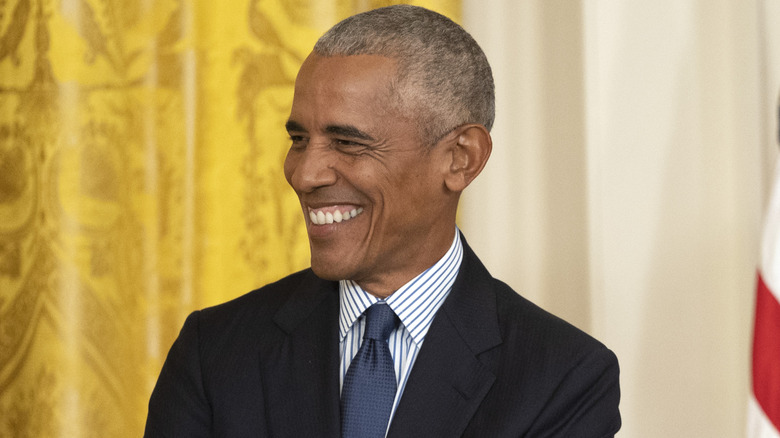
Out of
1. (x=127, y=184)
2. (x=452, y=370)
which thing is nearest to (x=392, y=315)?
(x=452, y=370)

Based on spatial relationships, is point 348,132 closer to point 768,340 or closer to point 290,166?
point 290,166

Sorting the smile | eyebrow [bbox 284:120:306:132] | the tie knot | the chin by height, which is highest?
eyebrow [bbox 284:120:306:132]

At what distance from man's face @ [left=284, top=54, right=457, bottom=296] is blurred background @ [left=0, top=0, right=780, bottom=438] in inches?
33.3

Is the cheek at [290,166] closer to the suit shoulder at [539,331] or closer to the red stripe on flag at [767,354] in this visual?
the suit shoulder at [539,331]

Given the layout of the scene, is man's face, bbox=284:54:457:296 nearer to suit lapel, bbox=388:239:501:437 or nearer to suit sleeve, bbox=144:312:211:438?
suit lapel, bbox=388:239:501:437

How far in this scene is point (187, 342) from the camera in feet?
4.90

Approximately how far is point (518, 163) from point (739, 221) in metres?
0.52

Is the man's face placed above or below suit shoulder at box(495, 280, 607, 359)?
above

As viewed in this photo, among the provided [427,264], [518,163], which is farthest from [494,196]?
[427,264]

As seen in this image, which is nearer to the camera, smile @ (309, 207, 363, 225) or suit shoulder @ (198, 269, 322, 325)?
smile @ (309, 207, 363, 225)

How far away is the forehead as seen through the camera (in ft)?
4.38

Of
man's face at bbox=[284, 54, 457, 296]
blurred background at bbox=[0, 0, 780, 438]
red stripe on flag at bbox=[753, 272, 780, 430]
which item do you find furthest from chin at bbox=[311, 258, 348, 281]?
blurred background at bbox=[0, 0, 780, 438]

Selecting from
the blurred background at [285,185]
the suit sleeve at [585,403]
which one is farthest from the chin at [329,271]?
the blurred background at [285,185]

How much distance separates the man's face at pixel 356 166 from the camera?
1.34 m
